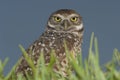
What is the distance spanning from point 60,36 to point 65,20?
152cm

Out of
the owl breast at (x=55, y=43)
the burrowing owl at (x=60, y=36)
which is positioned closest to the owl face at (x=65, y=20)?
the burrowing owl at (x=60, y=36)

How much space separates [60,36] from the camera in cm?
1097

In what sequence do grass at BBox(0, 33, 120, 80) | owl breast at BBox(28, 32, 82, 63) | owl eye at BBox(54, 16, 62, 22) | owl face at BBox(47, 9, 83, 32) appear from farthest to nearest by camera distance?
owl eye at BBox(54, 16, 62, 22) < owl face at BBox(47, 9, 83, 32) < owl breast at BBox(28, 32, 82, 63) < grass at BBox(0, 33, 120, 80)

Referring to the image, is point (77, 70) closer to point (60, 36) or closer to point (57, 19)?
point (60, 36)

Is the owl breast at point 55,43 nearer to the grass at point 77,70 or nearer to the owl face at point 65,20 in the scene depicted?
the owl face at point 65,20

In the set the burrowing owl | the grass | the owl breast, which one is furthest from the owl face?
the grass

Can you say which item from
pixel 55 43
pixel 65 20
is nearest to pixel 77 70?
pixel 55 43

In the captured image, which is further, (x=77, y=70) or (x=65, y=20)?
(x=65, y=20)

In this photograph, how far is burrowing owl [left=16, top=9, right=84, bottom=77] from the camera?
959cm

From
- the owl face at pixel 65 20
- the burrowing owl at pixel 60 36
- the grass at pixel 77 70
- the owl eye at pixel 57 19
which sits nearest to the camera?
the grass at pixel 77 70

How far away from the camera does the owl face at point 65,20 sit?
12.2 meters

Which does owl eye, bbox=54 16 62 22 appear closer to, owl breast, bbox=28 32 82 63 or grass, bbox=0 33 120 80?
owl breast, bbox=28 32 82 63

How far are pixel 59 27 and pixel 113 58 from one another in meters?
7.82

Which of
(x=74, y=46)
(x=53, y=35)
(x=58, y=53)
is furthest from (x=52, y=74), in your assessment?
(x=53, y=35)
